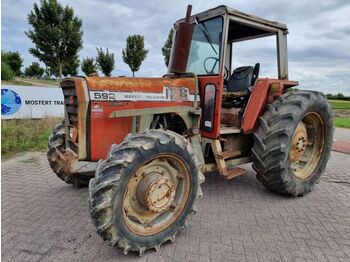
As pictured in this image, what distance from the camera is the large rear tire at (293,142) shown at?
422 centimetres

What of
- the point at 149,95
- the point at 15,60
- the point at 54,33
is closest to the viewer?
the point at 149,95

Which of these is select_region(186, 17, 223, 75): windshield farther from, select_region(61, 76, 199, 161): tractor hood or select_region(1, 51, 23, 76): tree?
select_region(1, 51, 23, 76): tree

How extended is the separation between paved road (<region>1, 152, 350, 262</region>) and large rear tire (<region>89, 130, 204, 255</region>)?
0.21m

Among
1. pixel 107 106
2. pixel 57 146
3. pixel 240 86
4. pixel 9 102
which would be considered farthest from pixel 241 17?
pixel 9 102

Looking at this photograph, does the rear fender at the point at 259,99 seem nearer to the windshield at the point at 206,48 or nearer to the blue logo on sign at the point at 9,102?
the windshield at the point at 206,48

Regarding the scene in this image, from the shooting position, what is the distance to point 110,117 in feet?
11.4

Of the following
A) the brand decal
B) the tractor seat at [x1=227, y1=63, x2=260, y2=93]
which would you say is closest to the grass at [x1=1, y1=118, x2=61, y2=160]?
the brand decal

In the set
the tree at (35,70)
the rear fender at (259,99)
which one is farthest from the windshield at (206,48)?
the tree at (35,70)

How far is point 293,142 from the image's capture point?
4645 millimetres

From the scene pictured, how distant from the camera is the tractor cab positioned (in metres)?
4.06

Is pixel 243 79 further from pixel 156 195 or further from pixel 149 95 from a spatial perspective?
pixel 156 195

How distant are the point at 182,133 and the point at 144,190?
49.5 inches

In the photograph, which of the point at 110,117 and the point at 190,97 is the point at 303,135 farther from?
the point at 110,117

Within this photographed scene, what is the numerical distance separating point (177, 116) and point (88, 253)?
1.90 m
